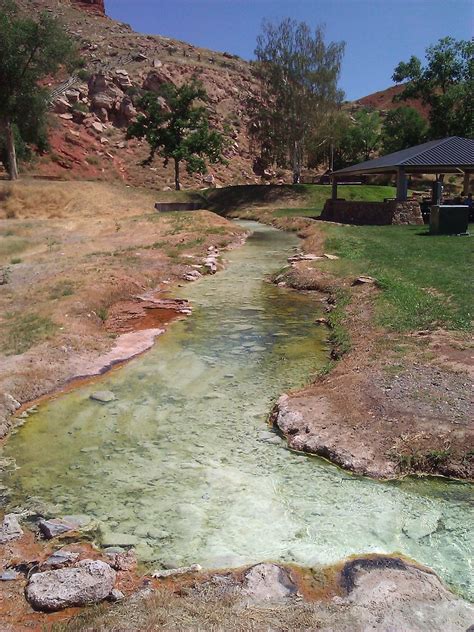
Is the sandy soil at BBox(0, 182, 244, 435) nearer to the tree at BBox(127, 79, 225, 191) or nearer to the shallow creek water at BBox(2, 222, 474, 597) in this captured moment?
the shallow creek water at BBox(2, 222, 474, 597)

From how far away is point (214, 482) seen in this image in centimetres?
557

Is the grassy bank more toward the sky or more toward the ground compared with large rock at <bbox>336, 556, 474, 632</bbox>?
more toward the sky

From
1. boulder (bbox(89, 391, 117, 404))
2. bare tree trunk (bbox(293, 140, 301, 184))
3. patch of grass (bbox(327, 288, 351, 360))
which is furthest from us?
bare tree trunk (bbox(293, 140, 301, 184))

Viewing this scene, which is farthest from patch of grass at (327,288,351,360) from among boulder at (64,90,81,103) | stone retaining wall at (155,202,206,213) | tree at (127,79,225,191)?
boulder at (64,90,81,103)

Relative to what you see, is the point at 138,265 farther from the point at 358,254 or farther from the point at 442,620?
the point at 442,620

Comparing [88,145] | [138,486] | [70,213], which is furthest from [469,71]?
[138,486]

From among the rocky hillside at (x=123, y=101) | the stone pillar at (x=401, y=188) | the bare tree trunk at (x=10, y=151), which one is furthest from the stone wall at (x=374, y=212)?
the rocky hillside at (x=123, y=101)

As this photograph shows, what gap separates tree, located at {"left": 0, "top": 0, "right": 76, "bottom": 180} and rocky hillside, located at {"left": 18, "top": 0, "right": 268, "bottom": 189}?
10.8m

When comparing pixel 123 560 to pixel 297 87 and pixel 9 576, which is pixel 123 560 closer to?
pixel 9 576

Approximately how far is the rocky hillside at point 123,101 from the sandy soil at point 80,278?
1887 centimetres

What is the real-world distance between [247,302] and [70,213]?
19801mm

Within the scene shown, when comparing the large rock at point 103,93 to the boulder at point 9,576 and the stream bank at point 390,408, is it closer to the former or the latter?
the stream bank at point 390,408

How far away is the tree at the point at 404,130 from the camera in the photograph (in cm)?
5497

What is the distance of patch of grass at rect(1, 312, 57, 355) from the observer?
355 inches
